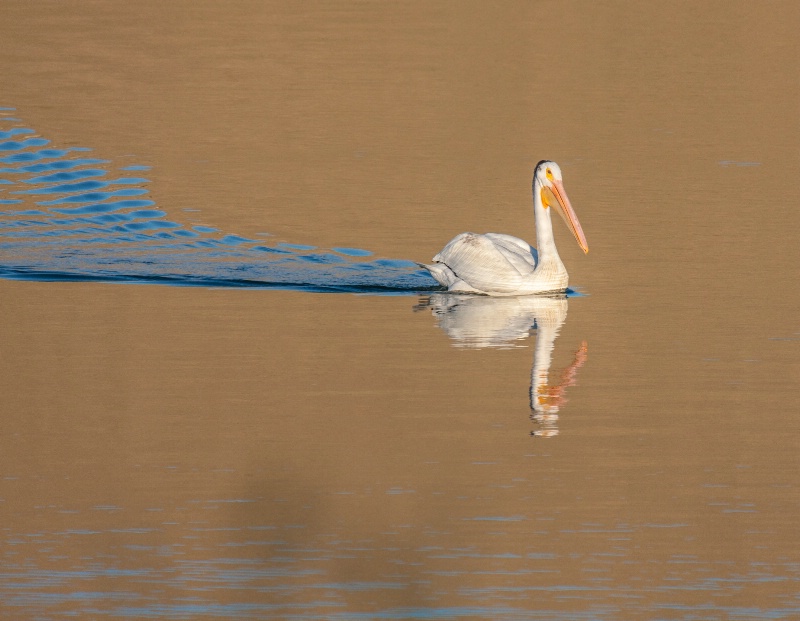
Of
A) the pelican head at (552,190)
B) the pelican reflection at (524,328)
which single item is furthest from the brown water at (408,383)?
the pelican head at (552,190)

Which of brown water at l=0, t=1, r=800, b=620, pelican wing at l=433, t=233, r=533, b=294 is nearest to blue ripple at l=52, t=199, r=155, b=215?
brown water at l=0, t=1, r=800, b=620

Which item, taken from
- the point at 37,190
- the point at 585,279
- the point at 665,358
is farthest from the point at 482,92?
the point at 665,358

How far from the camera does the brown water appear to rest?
699cm

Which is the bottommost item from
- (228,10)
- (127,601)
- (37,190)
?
(127,601)

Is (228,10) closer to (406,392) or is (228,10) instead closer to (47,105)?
(47,105)

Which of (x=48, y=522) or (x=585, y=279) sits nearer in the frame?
(x=48, y=522)

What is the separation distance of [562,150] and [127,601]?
53.8 feet

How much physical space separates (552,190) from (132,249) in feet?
13.2

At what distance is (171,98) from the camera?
87.6 feet

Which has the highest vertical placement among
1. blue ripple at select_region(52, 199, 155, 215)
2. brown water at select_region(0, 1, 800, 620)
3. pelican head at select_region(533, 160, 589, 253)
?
pelican head at select_region(533, 160, 589, 253)

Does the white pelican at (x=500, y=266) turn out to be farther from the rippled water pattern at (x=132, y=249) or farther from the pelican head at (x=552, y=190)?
the rippled water pattern at (x=132, y=249)

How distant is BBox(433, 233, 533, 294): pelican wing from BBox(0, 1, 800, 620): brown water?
0.34 meters

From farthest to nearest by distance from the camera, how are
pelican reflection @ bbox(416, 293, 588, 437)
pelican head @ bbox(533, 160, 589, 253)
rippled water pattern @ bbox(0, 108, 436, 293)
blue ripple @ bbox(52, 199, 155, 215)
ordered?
blue ripple @ bbox(52, 199, 155, 215)
pelican head @ bbox(533, 160, 589, 253)
rippled water pattern @ bbox(0, 108, 436, 293)
pelican reflection @ bbox(416, 293, 588, 437)

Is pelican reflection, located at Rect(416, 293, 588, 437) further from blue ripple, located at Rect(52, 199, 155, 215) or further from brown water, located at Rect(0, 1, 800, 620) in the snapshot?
blue ripple, located at Rect(52, 199, 155, 215)
